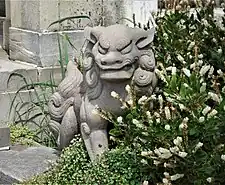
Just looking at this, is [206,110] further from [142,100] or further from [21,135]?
[21,135]

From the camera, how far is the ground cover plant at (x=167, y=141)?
3680 mm

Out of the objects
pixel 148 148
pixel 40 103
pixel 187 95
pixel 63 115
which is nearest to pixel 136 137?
pixel 148 148

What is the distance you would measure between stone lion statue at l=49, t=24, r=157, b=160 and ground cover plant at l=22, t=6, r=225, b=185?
0.31 feet

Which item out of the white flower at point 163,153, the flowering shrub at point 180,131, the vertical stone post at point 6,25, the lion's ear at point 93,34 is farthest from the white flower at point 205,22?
the vertical stone post at point 6,25

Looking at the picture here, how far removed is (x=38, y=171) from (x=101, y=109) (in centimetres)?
76

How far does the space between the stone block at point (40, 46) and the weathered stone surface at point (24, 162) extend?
1.12 metres

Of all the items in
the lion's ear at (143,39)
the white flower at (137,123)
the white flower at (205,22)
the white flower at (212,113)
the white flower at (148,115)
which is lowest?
the white flower at (137,123)

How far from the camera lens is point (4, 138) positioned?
5.45 m

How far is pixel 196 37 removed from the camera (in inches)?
206

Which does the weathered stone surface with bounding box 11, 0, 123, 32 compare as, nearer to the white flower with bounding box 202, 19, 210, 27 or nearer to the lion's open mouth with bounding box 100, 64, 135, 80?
the white flower with bounding box 202, 19, 210, 27

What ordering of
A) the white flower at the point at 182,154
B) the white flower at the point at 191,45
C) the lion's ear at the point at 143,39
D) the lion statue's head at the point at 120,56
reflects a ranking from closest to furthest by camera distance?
the white flower at the point at 182,154
the lion statue's head at the point at 120,56
the lion's ear at the point at 143,39
the white flower at the point at 191,45

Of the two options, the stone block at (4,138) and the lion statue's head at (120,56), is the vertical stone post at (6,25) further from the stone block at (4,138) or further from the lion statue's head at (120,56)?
the lion statue's head at (120,56)

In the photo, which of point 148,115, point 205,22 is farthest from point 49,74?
point 148,115

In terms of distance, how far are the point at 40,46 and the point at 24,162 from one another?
4.78 feet
